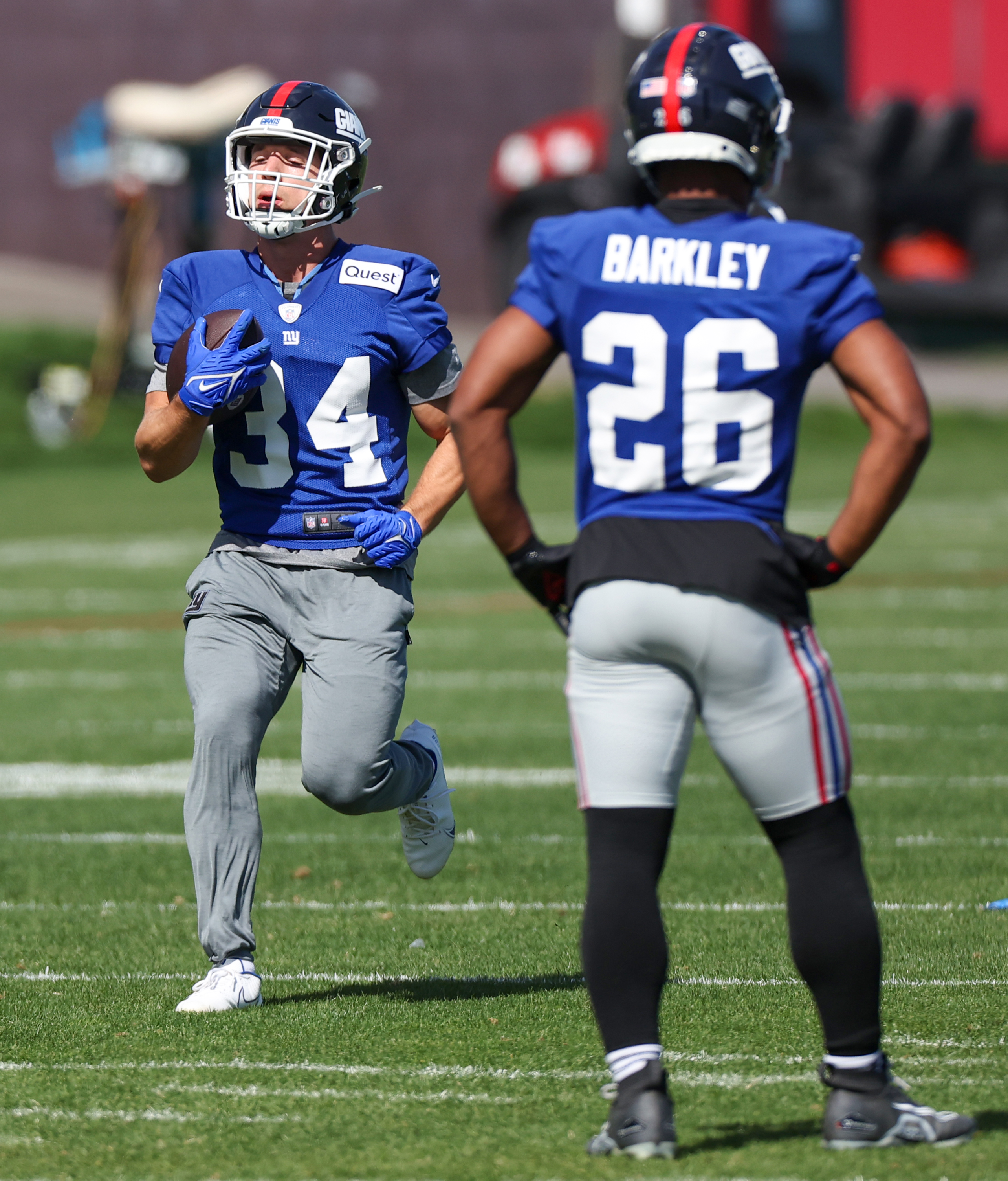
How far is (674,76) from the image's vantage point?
3.94 m

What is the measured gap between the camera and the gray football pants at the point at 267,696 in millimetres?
5238

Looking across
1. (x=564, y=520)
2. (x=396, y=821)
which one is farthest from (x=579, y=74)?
(x=396, y=821)

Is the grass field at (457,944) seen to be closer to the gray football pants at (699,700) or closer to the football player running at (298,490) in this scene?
the football player running at (298,490)

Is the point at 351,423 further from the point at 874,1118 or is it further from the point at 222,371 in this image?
the point at 874,1118

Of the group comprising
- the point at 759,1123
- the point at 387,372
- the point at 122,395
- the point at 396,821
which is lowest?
the point at 122,395

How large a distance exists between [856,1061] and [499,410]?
1.34m

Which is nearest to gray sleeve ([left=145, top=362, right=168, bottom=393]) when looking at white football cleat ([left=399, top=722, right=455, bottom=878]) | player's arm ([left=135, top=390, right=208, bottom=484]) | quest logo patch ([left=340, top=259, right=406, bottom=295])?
player's arm ([left=135, top=390, right=208, bottom=484])

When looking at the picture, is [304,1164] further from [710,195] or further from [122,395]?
[122,395]

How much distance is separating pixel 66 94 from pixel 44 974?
25426 millimetres

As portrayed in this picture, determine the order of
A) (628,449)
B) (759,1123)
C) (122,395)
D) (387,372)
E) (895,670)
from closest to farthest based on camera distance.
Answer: (628,449), (759,1123), (387,372), (895,670), (122,395)

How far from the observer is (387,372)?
5.45 m

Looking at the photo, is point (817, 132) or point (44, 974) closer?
point (44, 974)

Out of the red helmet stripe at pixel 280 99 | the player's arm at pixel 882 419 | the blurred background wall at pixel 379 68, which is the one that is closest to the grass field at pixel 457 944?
the player's arm at pixel 882 419

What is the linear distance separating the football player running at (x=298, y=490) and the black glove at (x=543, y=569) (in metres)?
1.23
